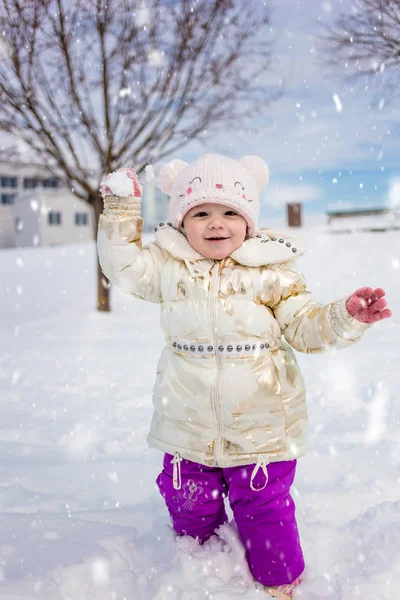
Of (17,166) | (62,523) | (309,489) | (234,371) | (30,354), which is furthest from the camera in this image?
(17,166)

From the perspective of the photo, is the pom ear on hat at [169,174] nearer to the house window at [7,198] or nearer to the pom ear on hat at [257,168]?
the pom ear on hat at [257,168]

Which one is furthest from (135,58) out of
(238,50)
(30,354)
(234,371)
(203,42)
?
(234,371)

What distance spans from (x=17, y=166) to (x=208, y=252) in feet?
24.9

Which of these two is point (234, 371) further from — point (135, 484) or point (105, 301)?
point (105, 301)

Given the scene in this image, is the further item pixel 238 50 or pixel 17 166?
pixel 17 166

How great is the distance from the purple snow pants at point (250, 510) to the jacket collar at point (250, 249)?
864 mm

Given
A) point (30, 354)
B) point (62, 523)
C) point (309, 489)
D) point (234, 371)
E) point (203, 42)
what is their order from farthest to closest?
point (203, 42)
point (30, 354)
point (309, 489)
point (62, 523)
point (234, 371)

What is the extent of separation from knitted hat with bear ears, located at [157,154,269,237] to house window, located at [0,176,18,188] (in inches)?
1676

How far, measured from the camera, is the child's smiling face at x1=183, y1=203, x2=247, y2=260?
2.32 meters

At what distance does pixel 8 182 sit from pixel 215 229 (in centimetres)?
4327

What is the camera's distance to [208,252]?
7.66ft

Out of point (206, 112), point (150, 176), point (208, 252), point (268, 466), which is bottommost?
point (268, 466)

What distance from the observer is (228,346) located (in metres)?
2.26

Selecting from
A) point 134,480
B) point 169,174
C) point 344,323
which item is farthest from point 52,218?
point 344,323
